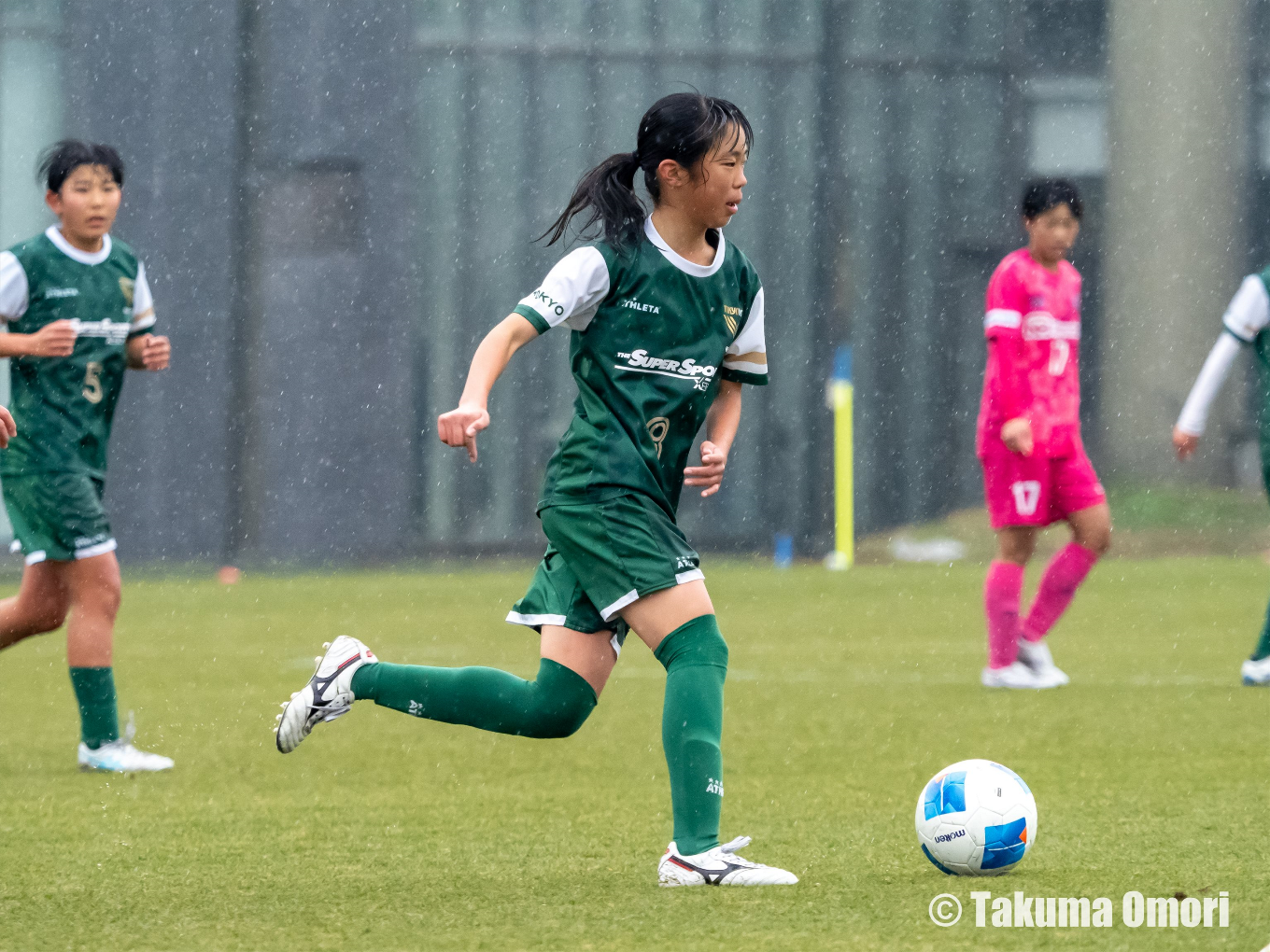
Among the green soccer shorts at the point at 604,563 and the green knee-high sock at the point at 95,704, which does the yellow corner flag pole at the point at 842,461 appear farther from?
the green soccer shorts at the point at 604,563

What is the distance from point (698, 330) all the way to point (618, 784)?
1719mm

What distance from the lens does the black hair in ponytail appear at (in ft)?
13.5

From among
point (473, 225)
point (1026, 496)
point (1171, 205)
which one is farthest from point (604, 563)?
point (1171, 205)

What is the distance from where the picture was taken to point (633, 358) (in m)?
4.11

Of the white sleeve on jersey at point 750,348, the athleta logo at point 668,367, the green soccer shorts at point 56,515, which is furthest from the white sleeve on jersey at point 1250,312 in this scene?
the green soccer shorts at point 56,515

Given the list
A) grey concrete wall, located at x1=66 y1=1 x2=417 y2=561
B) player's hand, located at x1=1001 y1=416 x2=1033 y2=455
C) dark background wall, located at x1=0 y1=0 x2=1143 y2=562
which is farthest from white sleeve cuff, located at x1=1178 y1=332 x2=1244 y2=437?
grey concrete wall, located at x1=66 y1=1 x2=417 y2=561

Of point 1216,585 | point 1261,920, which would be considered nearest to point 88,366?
point 1261,920

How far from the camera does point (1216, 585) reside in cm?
1219

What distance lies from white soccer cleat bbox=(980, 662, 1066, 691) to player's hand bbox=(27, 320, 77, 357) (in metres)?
3.82

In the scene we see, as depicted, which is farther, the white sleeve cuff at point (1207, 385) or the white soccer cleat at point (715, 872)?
the white sleeve cuff at point (1207, 385)

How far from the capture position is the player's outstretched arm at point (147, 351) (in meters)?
5.95

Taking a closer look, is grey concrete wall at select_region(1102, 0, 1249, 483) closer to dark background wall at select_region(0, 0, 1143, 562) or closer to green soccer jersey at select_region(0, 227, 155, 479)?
dark background wall at select_region(0, 0, 1143, 562)

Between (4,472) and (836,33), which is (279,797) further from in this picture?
(836,33)

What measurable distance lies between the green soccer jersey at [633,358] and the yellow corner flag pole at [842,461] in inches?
444
